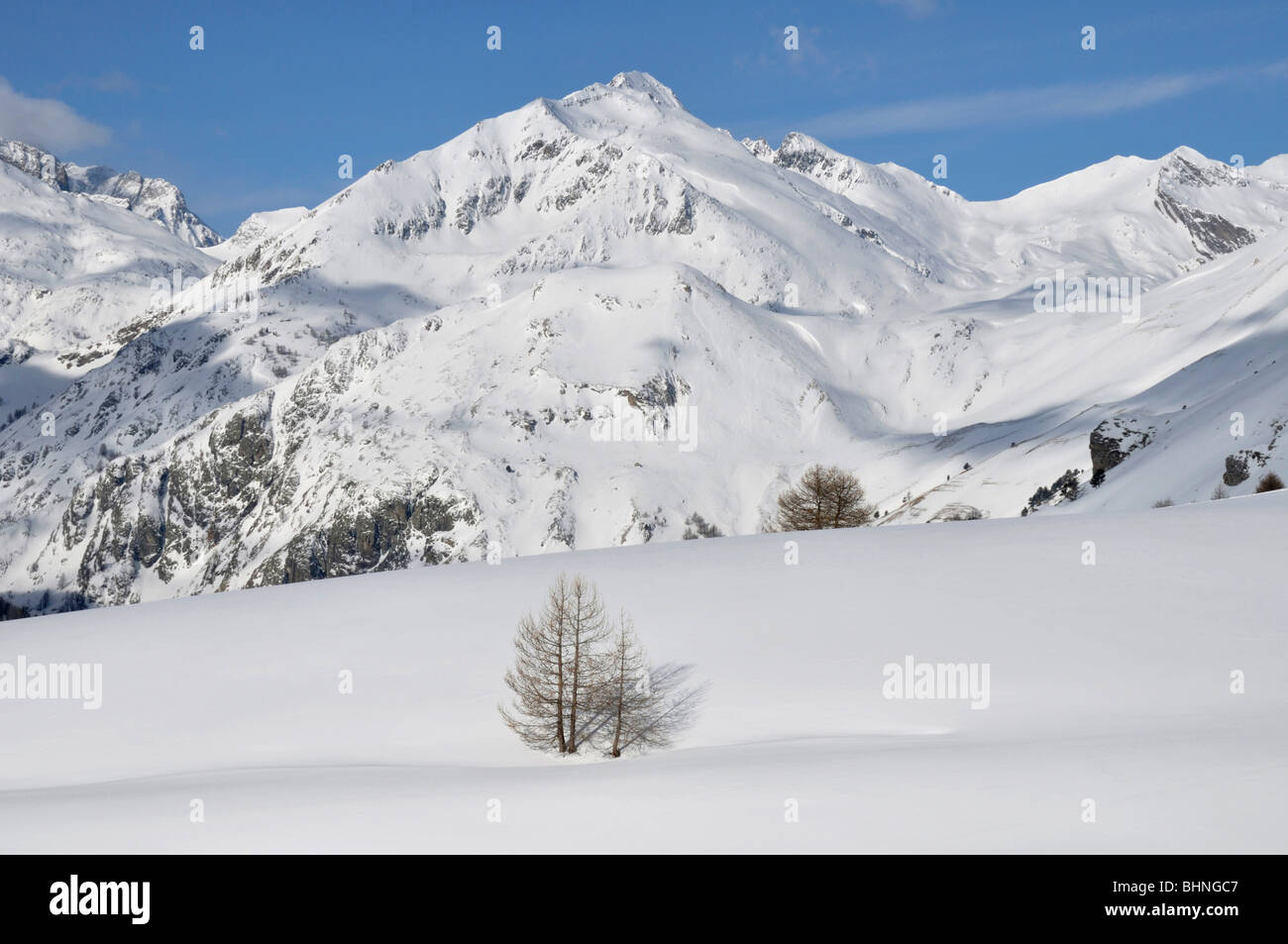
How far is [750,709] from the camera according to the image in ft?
127

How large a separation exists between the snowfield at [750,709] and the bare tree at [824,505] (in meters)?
14.4

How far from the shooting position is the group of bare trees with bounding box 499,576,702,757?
125ft

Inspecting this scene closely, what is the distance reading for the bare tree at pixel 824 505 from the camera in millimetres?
69562

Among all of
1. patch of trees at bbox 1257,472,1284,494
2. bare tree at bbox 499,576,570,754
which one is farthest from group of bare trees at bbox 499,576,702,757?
patch of trees at bbox 1257,472,1284,494

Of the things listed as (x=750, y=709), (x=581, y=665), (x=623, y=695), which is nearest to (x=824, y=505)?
(x=750, y=709)

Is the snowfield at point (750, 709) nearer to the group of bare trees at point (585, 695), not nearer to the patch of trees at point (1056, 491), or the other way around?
the group of bare trees at point (585, 695)

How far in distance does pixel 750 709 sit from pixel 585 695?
17.6 feet

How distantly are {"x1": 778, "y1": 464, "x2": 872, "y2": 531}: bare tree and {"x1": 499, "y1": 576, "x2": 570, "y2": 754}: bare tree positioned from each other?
100ft

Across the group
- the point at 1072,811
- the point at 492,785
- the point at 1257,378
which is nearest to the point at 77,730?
the point at 492,785

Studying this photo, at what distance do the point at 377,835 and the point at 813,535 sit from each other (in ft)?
105

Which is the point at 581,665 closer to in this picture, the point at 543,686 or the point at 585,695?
the point at 585,695

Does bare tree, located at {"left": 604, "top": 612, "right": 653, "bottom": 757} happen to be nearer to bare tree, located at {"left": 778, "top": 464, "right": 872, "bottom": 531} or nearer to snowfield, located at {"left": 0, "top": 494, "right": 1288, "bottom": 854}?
snowfield, located at {"left": 0, "top": 494, "right": 1288, "bottom": 854}

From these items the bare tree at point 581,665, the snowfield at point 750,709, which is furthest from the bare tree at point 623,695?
the snowfield at point 750,709
